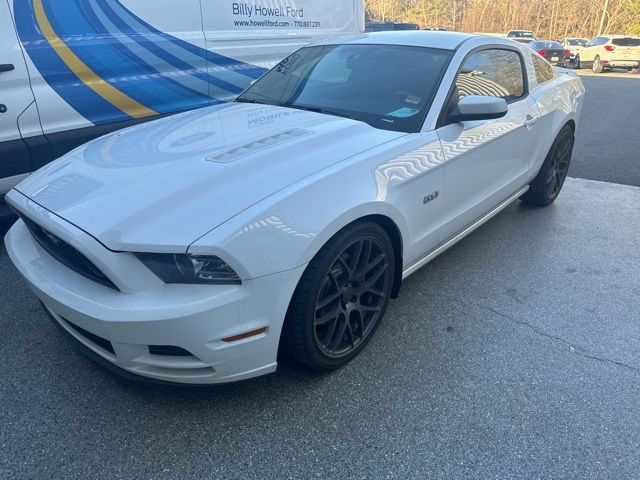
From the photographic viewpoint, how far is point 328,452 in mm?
1976

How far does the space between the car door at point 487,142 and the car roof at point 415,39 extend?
0.16m

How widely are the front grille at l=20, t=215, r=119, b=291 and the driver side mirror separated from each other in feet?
6.66

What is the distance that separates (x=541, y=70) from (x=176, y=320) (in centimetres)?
377

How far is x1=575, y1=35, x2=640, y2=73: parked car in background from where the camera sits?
21.1 metres

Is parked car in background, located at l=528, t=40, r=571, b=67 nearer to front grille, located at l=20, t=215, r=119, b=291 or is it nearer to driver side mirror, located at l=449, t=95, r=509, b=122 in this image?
driver side mirror, located at l=449, t=95, r=509, b=122

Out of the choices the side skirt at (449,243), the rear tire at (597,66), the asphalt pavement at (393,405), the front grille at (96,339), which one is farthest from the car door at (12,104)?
the rear tire at (597,66)

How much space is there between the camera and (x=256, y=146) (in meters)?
2.39

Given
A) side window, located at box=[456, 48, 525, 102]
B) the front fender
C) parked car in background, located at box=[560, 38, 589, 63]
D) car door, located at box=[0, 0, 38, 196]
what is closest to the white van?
car door, located at box=[0, 0, 38, 196]

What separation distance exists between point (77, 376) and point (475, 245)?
285 centimetres

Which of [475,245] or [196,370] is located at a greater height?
[196,370]

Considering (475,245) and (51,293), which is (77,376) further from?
(475,245)

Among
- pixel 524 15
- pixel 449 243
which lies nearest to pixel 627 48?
pixel 449 243

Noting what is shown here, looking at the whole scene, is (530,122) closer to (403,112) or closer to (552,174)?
(552,174)

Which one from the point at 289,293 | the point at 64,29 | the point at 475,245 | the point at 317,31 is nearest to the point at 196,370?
the point at 289,293
